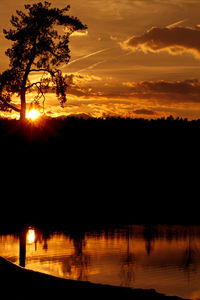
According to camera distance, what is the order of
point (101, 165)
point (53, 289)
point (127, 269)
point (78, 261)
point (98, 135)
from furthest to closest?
point (98, 135) → point (101, 165) → point (78, 261) → point (127, 269) → point (53, 289)

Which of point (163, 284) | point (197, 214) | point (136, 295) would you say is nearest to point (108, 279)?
point (163, 284)

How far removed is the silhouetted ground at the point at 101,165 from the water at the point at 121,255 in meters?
7.79

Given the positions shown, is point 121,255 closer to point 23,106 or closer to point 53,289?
point 53,289

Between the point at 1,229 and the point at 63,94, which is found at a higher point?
the point at 63,94

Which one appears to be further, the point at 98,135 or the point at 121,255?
the point at 98,135

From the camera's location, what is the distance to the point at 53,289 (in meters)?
11.6

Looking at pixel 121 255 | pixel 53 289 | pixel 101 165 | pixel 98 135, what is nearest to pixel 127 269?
pixel 121 255

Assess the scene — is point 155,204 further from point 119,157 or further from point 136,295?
point 136,295

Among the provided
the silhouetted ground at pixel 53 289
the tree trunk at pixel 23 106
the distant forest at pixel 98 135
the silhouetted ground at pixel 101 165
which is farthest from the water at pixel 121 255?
the tree trunk at pixel 23 106

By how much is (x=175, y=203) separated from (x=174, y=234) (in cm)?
1170

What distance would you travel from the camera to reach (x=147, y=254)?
20078mm

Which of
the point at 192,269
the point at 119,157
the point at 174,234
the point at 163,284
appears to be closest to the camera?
the point at 163,284

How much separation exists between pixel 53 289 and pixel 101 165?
109 feet

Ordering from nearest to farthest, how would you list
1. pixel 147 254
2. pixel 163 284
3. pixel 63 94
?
pixel 163 284 < pixel 147 254 < pixel 63 94
